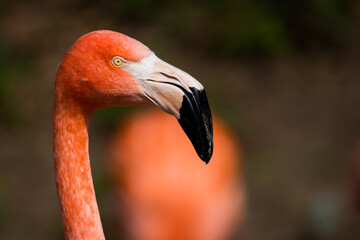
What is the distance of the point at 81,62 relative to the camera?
1688mm

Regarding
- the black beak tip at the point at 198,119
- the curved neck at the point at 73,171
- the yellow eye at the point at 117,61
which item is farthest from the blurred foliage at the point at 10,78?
the black beak tip at the point at 198,119

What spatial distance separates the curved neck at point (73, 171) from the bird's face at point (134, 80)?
0.34ft

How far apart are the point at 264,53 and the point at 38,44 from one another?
274 cm

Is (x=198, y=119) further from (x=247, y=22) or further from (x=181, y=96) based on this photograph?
(x=247, y=22)

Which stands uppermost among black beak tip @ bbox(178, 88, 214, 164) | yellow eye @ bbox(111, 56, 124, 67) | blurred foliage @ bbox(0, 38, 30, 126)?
yellow eye @ bbox(111, 56, 124, 67)

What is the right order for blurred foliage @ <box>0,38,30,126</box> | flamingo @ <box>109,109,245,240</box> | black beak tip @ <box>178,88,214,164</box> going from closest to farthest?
1. black beak tip @ <box>178,88,214,164</box>
2. flamingo @ <box>109,109,245,240</box>
3. blurred foliage @ <box>0,38,30,126</box>

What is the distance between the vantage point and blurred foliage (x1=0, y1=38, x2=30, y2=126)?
5840 mm

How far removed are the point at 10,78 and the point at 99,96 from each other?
4633mm

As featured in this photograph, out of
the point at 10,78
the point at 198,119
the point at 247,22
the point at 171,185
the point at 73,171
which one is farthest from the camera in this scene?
the point at 247,22

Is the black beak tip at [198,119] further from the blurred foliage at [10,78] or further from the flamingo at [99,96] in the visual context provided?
the blurred foliage at [10,78]

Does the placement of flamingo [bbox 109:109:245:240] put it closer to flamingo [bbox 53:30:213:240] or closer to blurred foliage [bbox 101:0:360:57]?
flamingo [bbox 53:30:213:240]

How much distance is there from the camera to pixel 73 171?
177cm

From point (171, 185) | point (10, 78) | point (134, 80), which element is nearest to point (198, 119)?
point (134, 80)

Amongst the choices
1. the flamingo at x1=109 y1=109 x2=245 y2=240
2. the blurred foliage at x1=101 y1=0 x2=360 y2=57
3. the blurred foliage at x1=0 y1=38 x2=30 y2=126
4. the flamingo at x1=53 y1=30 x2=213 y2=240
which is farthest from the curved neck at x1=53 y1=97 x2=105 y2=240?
the blurred foliage at x1=101 y1=0 x2=360 y2=57
